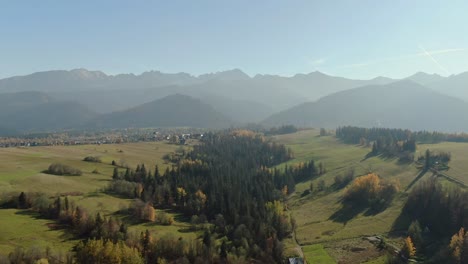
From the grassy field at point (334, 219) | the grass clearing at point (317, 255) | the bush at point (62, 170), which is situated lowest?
the grass clearing at point (317, 255)

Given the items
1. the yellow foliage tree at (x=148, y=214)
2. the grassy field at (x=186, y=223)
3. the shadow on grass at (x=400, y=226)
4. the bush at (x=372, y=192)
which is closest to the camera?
the grassy field at (x=186, y=223)

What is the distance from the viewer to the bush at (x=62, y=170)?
16825 cm

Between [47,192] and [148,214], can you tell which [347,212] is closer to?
[148,214]

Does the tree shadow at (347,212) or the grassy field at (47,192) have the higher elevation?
the grassy field at (47,192)

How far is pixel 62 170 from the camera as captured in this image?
6688 inches

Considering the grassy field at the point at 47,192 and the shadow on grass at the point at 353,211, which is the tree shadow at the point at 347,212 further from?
the grassy field at the point at 47,192

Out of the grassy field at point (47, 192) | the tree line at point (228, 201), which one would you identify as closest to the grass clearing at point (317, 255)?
the tree line at point (228, 201)

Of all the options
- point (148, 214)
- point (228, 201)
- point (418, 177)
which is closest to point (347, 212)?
point (418, 177)

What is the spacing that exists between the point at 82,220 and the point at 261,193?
8233 cm

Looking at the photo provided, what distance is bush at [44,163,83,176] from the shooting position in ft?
552

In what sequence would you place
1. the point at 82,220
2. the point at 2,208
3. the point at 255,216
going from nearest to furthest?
1. the point at 82,220
2. the point at 2,208
3. the point at 255,216

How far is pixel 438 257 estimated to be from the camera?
106875 mm

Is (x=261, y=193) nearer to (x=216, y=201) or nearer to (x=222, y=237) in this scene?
(x=216, y=201)

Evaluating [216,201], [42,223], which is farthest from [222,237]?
[42,223]
